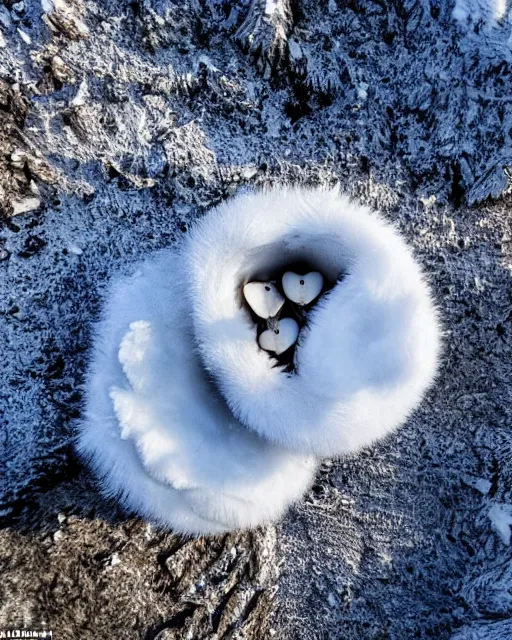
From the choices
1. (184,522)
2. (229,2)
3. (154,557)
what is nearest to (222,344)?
(184,522)

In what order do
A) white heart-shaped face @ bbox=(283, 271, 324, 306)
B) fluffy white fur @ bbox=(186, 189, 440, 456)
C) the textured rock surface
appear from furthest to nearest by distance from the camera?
the textured rock surface < white heart-shaped face @ bbox=(283, 271, 324, 306) < fluffy white fur @ bbox=(186, 189, 440, 456)

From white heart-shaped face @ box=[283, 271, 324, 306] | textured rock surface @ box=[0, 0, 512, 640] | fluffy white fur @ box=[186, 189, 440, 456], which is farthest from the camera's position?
textured rock surface @ box=[0, 0, 512, 640]

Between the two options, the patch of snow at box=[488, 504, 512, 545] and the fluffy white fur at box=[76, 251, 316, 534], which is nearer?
the fluffy white fur at box=[76, 251, 316, 534]

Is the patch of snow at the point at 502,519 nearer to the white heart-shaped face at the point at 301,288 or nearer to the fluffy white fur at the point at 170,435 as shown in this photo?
the fluffy white fur at the point at 170,435

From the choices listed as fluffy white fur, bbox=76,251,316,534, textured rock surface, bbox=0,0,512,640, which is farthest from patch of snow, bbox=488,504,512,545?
fluffy white fur, bbox=76,251,316,534

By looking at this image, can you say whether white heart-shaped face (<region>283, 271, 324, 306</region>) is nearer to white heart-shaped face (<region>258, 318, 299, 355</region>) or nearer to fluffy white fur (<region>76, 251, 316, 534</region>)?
white heart-shaped face (<region>258, 318, 299, 355</region>)

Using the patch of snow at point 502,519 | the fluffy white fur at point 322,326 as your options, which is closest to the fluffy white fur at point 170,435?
the fluffy white fur at point 322,326

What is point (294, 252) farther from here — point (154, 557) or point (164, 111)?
point (154, 557)

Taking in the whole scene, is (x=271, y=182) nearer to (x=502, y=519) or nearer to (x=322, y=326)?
(x=322, y=326)
